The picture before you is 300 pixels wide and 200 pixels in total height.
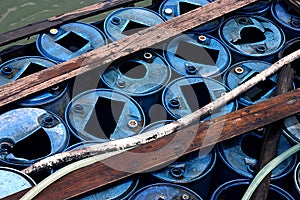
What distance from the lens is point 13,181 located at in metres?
2.97

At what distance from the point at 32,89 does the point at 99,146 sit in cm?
68

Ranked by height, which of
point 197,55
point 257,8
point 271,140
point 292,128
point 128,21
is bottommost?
point 271,140

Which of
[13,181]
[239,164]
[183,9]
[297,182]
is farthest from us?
[183,9]

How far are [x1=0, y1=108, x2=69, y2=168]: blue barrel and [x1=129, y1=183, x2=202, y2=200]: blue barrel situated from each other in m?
0.59

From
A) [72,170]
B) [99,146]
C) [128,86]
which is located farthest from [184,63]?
[72,170]

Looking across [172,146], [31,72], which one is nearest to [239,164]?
[172,146]

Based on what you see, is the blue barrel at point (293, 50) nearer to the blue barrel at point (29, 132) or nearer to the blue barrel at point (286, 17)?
the blue barrel at point (286, 17)

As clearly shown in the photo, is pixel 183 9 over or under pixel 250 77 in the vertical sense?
over

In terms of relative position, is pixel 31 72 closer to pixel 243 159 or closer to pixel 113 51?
pixel 113 51

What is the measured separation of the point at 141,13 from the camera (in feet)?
14.4

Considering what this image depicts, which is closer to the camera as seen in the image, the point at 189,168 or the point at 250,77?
the point at 189,168

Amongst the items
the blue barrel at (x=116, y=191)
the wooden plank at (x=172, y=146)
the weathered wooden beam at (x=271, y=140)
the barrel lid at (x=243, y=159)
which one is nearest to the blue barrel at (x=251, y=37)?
the weathered wooden beam at (x=271, y=140)

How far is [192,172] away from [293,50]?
169 cm

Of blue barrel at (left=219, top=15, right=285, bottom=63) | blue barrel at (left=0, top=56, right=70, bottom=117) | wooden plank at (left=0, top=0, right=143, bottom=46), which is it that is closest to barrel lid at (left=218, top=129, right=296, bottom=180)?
blue barrel at (left=219, top=15, right=285, bottom=63)
